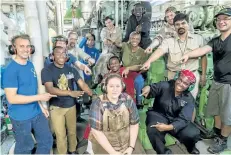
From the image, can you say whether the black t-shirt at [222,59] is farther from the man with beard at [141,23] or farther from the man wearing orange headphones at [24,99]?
the man wearing orange headphones at [24,99]

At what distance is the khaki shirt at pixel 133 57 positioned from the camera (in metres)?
3.55

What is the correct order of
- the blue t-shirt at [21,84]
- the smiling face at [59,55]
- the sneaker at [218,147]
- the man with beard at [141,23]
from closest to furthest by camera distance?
1. the blue t-shirt at [21,84]
2. the smiling face at [59,55]
3. the sneaker at [218,147]
4. the man with beard at [141,23]

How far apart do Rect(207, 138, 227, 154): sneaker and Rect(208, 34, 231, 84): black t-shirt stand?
77 cm

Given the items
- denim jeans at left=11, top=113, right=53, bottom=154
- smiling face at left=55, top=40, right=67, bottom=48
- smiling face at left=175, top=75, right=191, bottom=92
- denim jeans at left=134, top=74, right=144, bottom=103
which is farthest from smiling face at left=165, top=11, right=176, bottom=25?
denim jeans at left=11, top=113, right=53, bottom=154

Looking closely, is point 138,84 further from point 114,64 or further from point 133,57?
point 114,64

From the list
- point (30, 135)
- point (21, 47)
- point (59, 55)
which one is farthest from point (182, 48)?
point (30, 135)

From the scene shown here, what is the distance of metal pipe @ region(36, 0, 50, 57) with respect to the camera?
110 inches

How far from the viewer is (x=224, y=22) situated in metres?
2.74

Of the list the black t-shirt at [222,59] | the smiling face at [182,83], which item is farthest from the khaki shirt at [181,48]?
the smiling face at [182,83]

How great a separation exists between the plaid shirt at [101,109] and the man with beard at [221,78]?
42.1 inches

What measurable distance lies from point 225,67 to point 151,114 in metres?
1.06

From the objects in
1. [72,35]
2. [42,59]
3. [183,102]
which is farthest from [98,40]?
[183,102]

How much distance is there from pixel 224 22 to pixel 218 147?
1.54m

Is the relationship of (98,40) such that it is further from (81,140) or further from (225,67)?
(225,67)
